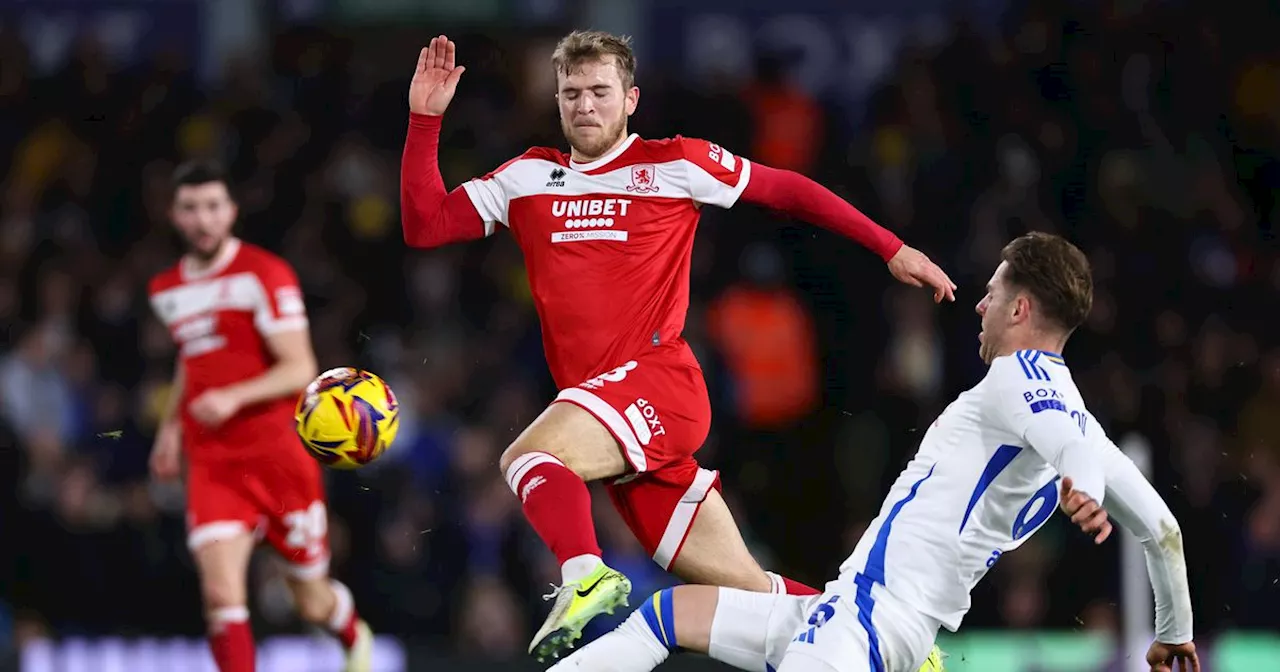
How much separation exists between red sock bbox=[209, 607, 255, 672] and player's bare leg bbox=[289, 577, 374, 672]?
387 millimetres

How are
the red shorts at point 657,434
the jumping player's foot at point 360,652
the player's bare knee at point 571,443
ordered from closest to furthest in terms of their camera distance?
the player's bare knee at point 571,443 → the red shorts at point 657,434 → the jumping player's foot at point 360,652

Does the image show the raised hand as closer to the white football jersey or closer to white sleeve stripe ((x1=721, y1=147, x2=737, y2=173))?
white sleeve stripe ((x1=721, y1=147, x2=737, y2=173))

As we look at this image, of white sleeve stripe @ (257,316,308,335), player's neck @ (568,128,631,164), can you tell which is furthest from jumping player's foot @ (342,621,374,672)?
player's neck @ (568,128,631,164)

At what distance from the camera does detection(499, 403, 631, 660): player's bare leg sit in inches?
212

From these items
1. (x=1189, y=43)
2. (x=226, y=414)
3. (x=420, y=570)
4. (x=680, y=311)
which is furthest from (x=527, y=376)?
(x=1189, y=43)

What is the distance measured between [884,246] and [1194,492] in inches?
172

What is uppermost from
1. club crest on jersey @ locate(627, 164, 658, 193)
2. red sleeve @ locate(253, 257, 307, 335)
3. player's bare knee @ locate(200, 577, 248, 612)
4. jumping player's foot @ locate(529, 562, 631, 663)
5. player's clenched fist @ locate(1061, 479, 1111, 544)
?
club crest on jersey @ locate(627, 164, 658, 193)

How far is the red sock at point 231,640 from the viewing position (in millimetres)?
8453

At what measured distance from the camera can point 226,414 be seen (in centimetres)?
833

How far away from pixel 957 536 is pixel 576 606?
1.16 meters

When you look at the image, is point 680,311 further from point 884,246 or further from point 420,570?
point 420,570

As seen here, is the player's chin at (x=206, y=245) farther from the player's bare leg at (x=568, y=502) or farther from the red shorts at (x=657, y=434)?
the player's bare leg at (x=568, y=502)

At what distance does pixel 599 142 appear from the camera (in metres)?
6.38

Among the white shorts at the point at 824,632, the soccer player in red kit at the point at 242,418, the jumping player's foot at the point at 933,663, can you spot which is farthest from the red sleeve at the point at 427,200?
the soccer player in red kit at the point at 242,418
